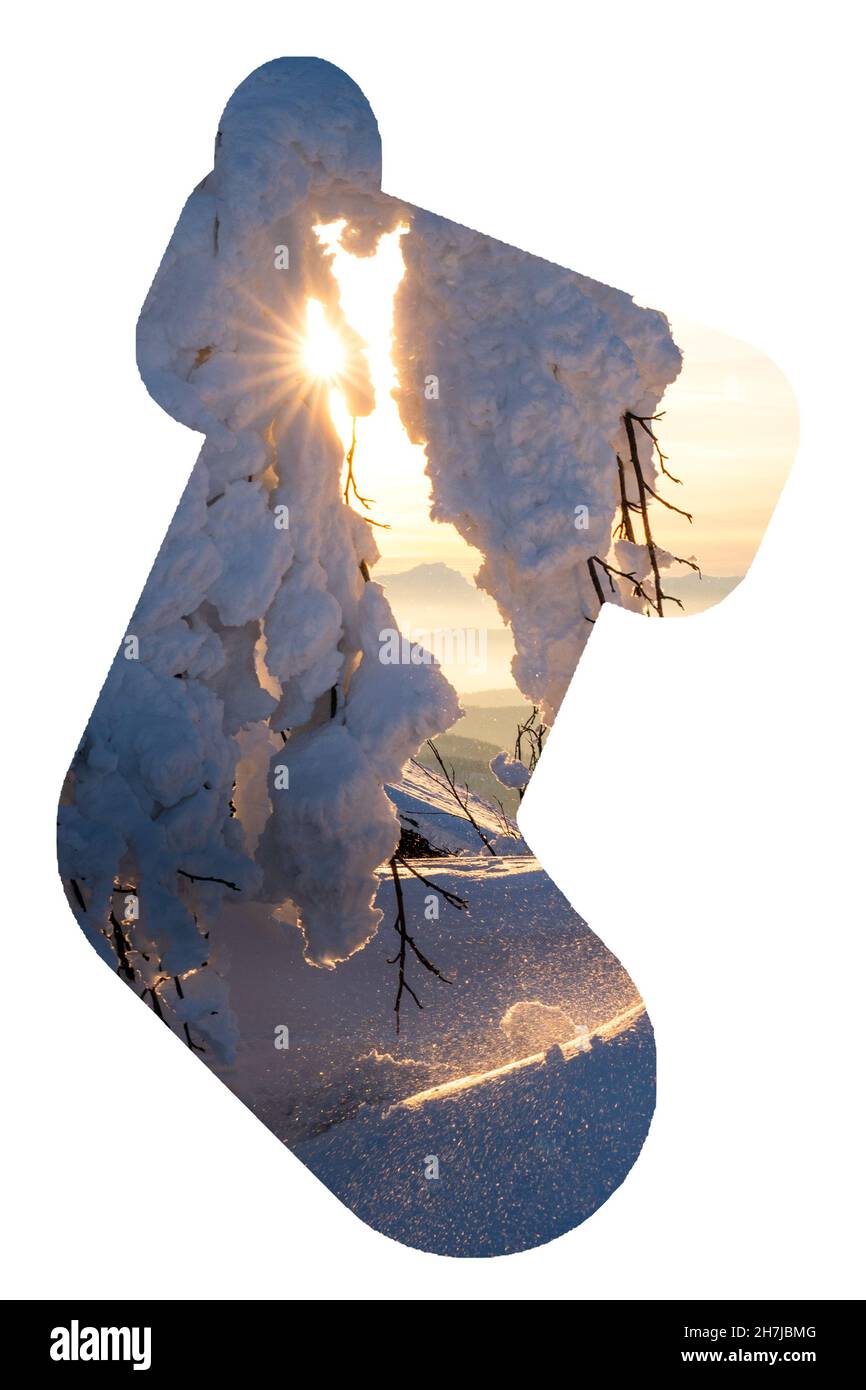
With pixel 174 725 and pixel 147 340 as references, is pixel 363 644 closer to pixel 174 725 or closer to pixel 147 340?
pixel 174 725

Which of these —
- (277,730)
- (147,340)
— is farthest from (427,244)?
(277,730)

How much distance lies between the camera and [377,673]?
2805mm

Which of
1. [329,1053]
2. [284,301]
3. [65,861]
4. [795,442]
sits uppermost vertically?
[284,301]

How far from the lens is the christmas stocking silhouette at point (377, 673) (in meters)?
2.69

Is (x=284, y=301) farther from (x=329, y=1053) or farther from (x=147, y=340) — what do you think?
(x=329, y=1053)

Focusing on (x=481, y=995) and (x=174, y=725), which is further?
(x=481, y=995)

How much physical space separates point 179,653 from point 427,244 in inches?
31.3

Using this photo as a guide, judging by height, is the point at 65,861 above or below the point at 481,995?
above

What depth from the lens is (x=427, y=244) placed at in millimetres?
2787

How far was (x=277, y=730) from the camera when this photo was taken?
281 centimetres

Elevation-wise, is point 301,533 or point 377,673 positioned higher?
point 301,533

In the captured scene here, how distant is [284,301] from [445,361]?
299 millimetres

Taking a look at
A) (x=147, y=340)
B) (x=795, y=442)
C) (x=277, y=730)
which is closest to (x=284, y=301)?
(x=147, y=340)

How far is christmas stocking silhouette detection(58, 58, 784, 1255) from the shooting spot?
2691 millimetres
